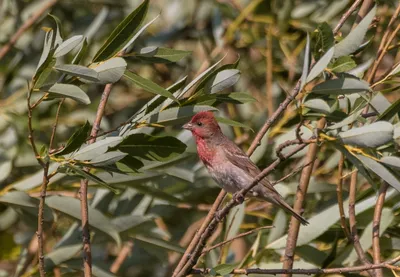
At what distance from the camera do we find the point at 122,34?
3.08 meters

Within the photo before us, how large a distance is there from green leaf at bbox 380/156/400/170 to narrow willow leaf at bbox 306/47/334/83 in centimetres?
33

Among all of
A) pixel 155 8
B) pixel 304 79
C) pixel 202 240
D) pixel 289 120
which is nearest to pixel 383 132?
pixel 304 79

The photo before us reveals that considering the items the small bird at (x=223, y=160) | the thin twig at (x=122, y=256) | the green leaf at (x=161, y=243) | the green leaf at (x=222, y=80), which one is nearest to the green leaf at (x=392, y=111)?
the green leaf at (x=222, y=80)

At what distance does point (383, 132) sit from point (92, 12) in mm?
Result: 4167

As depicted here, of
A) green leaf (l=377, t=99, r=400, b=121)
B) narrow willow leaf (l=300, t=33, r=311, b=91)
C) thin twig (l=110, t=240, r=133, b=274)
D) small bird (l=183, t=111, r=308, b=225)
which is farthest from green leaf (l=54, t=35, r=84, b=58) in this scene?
thin twig (l=110, t=240, r=133, b=274)

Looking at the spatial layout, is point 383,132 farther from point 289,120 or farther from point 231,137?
point 231,137

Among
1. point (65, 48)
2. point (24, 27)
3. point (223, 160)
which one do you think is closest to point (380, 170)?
point (65, 48)

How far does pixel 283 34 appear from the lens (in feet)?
20.1

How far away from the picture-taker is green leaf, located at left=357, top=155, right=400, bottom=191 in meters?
2.76

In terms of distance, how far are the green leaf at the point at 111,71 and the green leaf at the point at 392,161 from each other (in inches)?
33.2

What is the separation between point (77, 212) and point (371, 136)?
200 centimetres

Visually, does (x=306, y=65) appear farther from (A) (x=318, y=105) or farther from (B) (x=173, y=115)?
(B) (x=173, y=115)

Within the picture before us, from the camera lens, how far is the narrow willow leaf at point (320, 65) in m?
2.65

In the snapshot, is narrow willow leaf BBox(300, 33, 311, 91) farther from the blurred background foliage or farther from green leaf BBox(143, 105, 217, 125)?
green leaf BBox(143, 105, 217, 125)
